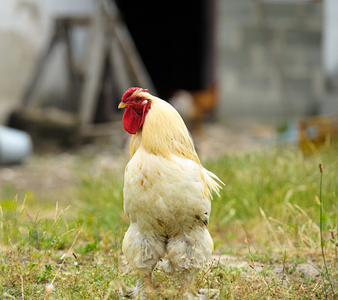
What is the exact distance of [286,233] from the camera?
10.5 ft

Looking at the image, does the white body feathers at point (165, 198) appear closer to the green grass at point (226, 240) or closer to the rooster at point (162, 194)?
the rooster at point (162, 194)

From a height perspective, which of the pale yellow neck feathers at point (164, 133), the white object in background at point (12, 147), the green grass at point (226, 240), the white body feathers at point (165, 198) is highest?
the pale yellow neck feathers at point (164, 133)

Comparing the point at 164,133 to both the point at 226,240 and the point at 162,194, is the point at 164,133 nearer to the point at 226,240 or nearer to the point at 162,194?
the point at 162,194

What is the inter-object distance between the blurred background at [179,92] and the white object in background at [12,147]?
1.1 inches

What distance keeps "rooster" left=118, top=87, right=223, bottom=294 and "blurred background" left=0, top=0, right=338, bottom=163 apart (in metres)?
4.93

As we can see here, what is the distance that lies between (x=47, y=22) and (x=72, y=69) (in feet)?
3.21

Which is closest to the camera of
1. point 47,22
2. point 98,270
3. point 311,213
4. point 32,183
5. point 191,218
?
point 191,218

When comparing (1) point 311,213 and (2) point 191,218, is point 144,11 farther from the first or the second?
(2) point 191,218

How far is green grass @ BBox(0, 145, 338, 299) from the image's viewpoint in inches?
95.7

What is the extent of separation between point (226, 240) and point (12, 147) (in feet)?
14.2

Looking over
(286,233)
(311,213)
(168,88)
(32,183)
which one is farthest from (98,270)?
(168,88)

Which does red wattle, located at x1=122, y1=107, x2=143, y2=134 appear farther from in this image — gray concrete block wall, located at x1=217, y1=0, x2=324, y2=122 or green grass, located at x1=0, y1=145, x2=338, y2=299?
gray concrete block wall, located at x1=217, y1=0, x2=324, y2=122

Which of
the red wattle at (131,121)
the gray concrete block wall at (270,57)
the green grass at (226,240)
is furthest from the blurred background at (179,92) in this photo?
the red wattle at (131,121)

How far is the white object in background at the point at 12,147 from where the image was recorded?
21.9 ft
